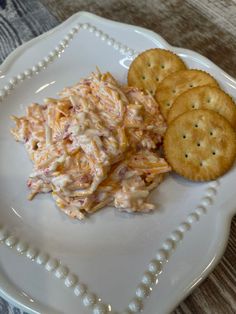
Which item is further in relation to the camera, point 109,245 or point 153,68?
point 153,68

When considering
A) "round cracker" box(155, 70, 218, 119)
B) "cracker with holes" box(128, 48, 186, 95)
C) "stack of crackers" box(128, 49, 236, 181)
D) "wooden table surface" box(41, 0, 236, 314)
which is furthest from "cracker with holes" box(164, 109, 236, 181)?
"wooden table surface" box(41, 0, 236, 314)

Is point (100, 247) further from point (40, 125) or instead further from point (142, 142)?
point (40, 125)

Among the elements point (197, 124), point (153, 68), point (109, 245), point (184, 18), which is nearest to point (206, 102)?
point (197, 124)

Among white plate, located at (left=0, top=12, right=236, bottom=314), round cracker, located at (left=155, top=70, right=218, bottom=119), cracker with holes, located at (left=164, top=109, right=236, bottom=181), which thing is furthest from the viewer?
round cracker, located at (left=155, top=70, right=218, bottom=119)

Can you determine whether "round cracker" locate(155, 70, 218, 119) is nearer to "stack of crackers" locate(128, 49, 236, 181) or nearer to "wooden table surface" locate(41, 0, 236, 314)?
"stack of crackers" locate(128, 49, 236, 181)

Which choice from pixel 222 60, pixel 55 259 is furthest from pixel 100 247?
pixel 222 60

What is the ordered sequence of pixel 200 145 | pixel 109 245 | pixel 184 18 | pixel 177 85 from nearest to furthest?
pixel 109 245
pixel 200 145
pixel 177 85
pixel 184 18

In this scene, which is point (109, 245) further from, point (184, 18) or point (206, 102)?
point (184, 18)

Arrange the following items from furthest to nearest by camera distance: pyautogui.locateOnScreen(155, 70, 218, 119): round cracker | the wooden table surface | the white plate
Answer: the wooden table surface, pyautogui.locateOnScreen(155, 70, 218, 119): round cracker, the white plate
